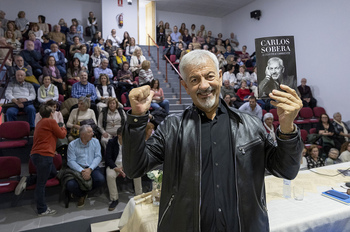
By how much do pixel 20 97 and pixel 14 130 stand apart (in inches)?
37.8

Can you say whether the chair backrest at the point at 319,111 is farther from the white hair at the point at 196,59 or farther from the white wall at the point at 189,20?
the white hair at the point at 196,59

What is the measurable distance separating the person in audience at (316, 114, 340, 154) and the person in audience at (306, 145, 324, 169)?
5.96 ft

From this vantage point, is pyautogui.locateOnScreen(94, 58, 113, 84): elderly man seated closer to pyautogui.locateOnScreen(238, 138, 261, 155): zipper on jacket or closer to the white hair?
the white hair

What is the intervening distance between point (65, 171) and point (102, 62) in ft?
11.6

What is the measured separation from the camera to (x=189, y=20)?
40.6 feet

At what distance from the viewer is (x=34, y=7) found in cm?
940

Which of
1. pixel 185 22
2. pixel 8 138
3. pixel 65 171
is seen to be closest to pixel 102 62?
pixel 8 138

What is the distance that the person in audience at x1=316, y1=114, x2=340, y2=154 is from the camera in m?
5.79

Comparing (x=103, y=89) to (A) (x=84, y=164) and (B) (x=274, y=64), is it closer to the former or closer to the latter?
(A) (x=84, y=164)

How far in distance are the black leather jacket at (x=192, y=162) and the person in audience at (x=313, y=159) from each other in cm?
378

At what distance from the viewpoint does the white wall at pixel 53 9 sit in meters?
9.10

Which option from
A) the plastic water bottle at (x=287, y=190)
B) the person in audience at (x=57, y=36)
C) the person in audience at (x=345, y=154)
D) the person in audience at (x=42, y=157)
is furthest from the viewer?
the person in audience at (x=57, y=36)

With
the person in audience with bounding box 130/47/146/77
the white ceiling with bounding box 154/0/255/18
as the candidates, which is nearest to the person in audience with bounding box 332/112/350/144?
the person in audience with bounding box 130/47/146/77

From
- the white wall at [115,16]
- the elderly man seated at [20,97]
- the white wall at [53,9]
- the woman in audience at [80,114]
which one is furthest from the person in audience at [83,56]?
the white wall at [53,9]
